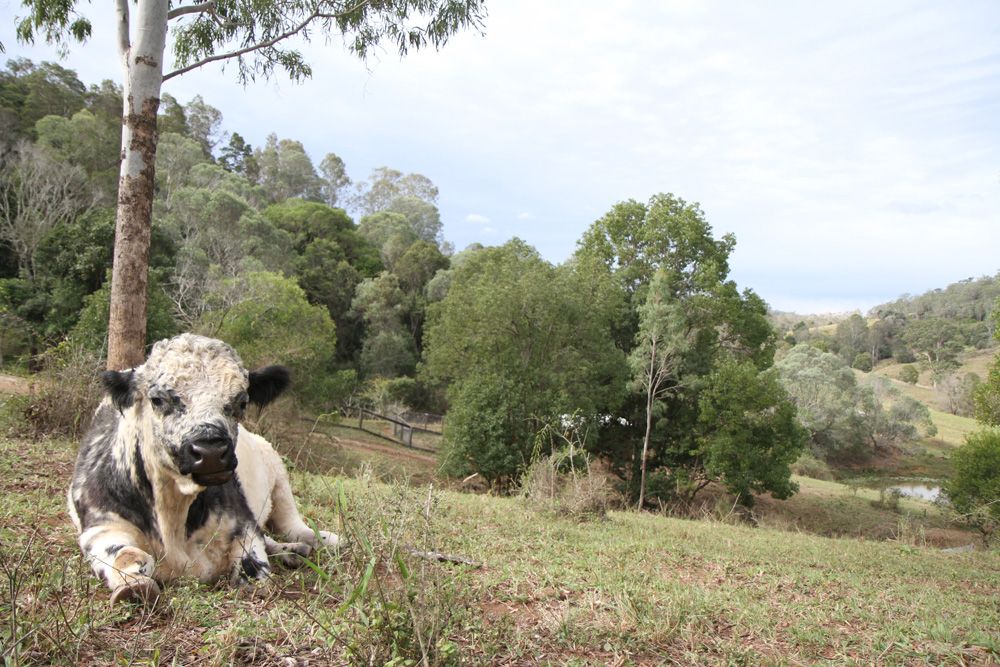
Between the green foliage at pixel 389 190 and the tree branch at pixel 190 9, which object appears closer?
the tree branch at pixel 190 9

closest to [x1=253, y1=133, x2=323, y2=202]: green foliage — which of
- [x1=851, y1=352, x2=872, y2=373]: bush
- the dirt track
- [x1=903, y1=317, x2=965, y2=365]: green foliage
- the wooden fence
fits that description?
the wooden fence

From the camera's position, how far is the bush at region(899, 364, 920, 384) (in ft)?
219

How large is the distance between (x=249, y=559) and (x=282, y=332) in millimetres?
17071

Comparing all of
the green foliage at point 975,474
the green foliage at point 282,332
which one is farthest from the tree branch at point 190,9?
the green foliage at point 975,474

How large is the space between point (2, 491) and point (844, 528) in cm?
2068

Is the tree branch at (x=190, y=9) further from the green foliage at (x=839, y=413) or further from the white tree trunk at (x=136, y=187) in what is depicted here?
the green foliage at (x=839, y=413)

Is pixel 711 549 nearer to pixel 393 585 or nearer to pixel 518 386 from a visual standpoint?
pixel 393 585

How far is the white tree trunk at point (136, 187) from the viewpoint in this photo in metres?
6.43

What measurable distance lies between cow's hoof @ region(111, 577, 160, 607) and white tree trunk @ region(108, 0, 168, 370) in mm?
4390

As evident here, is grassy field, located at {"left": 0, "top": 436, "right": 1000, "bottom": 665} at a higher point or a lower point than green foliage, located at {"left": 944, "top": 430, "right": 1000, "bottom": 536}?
higher

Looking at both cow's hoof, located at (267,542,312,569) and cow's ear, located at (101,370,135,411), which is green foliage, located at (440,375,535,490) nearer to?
cow's hoof, located at (267,542,312,569)

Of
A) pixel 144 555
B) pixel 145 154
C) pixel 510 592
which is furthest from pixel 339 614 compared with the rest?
pixel 145 154

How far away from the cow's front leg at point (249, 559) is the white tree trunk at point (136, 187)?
4018 mm

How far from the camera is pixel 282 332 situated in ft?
63.6
